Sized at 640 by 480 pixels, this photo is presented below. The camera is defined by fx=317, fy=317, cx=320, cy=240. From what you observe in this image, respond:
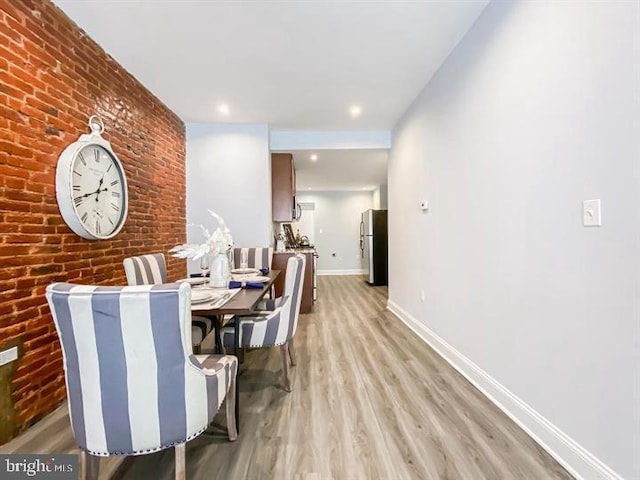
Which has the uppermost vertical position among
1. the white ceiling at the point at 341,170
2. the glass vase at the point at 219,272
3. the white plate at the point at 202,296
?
the white ceiling at the point at 341,170

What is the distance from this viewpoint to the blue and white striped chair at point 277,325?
86.6 inches

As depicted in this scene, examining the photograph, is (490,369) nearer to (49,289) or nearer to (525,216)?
(525,216)

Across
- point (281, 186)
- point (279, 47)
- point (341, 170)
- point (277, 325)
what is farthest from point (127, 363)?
point (341, 170)

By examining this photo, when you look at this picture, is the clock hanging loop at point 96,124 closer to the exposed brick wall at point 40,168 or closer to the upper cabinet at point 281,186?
the exposed brick wall at point 40,168

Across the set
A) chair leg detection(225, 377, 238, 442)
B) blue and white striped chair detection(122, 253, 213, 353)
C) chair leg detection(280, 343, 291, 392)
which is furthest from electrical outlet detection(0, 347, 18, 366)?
chair leg detection(280, 343, 291, 392)

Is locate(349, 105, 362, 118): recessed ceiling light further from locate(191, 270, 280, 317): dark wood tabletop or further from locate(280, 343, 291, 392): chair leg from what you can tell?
locate(280, 343, 291, 392): chair leg

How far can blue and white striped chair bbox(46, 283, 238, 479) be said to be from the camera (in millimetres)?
1072

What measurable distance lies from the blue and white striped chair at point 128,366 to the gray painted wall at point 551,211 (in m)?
1.70

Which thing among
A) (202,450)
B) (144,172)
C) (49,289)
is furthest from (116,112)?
(202,450)

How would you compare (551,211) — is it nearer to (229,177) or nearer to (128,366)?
(128,366)

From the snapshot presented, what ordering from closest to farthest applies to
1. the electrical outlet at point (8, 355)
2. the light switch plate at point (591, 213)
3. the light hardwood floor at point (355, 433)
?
the light switch plate at point (591, 213) < the light hardwood floor at point (355, 433) < the electrical outlet at point (8, 355)

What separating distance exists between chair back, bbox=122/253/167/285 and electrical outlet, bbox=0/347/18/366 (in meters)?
0.70

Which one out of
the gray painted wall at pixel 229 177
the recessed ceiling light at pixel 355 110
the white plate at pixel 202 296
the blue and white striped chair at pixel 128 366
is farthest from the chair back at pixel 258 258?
the blue and white striped chair at pixel 128 366

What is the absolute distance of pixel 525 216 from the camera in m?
1.81
